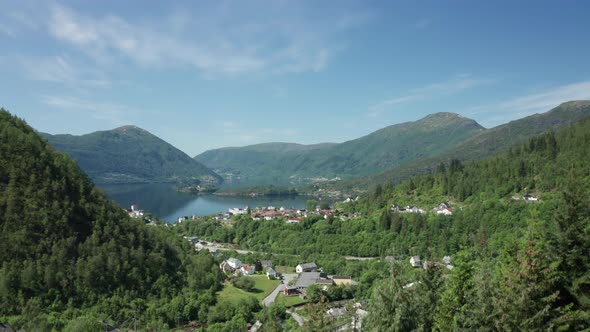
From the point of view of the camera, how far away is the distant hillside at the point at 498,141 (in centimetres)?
11344

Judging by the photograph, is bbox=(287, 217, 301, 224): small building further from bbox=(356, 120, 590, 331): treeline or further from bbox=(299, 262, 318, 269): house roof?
bbox=(356, 120, 590, 331): treeline

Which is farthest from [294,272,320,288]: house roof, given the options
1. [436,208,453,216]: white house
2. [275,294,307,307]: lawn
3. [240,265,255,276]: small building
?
[436,208,453,216]: white house

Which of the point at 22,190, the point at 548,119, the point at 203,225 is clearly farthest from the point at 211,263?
the point at 548,119

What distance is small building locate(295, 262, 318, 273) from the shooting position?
36.5 meters

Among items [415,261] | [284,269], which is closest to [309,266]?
[284,269]

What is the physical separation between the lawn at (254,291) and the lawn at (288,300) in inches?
54.7

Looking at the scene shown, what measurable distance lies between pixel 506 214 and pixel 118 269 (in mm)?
35048

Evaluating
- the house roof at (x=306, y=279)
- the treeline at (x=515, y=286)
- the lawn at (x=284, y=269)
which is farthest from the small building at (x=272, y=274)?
the treeline at (x=515, y=286)

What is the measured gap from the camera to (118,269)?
79.0ft

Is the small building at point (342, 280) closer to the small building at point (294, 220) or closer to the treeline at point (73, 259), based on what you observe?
the treeline at point (73, 259)

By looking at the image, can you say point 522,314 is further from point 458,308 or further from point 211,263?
point 211,263

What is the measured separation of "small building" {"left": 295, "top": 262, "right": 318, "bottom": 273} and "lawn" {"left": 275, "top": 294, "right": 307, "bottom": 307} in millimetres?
6368

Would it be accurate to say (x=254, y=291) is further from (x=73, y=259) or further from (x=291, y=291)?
(x=73, y=259)

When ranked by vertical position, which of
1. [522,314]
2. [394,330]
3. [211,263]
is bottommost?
[211,263]
